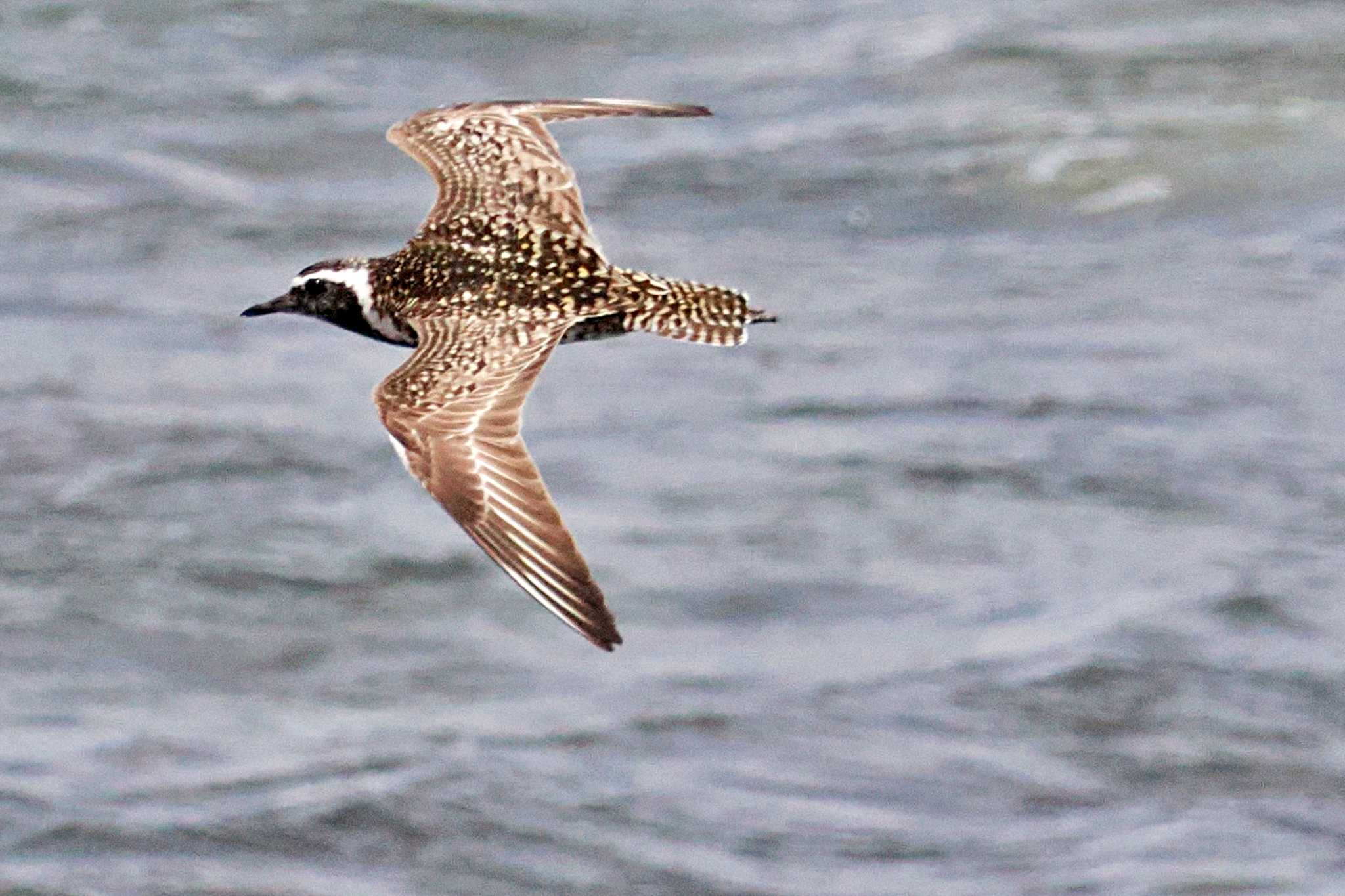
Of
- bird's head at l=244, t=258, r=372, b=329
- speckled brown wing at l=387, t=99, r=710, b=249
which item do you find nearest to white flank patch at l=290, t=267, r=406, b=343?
bird's head at l=244, t=258, r=372, b=329

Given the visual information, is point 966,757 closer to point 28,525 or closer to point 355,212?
point 28,525

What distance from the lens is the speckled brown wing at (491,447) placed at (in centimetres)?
695

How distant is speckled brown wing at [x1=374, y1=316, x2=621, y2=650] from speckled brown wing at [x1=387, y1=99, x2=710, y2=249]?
0.73 meters

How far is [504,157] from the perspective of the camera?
877 cm

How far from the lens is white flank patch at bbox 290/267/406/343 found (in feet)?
27.3

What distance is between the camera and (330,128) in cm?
1490

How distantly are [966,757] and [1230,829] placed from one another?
0.97 meters

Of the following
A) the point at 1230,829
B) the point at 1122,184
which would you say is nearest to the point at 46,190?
the point at 1122,184

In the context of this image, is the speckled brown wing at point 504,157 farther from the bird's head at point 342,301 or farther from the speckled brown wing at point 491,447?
the speckled brown wing at point 491,447

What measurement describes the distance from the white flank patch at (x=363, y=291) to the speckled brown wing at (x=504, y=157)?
222mm

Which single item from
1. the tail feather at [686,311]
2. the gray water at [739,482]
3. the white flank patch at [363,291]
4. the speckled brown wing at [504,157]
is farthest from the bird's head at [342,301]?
the gray water at [739,482]

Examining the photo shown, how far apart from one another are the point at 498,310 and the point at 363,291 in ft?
1.92

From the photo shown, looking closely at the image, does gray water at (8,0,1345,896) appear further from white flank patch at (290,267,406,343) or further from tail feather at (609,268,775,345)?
tail feather at (609,268,775,345)

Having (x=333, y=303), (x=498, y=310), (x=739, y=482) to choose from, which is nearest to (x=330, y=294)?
(x=333, y=303)
